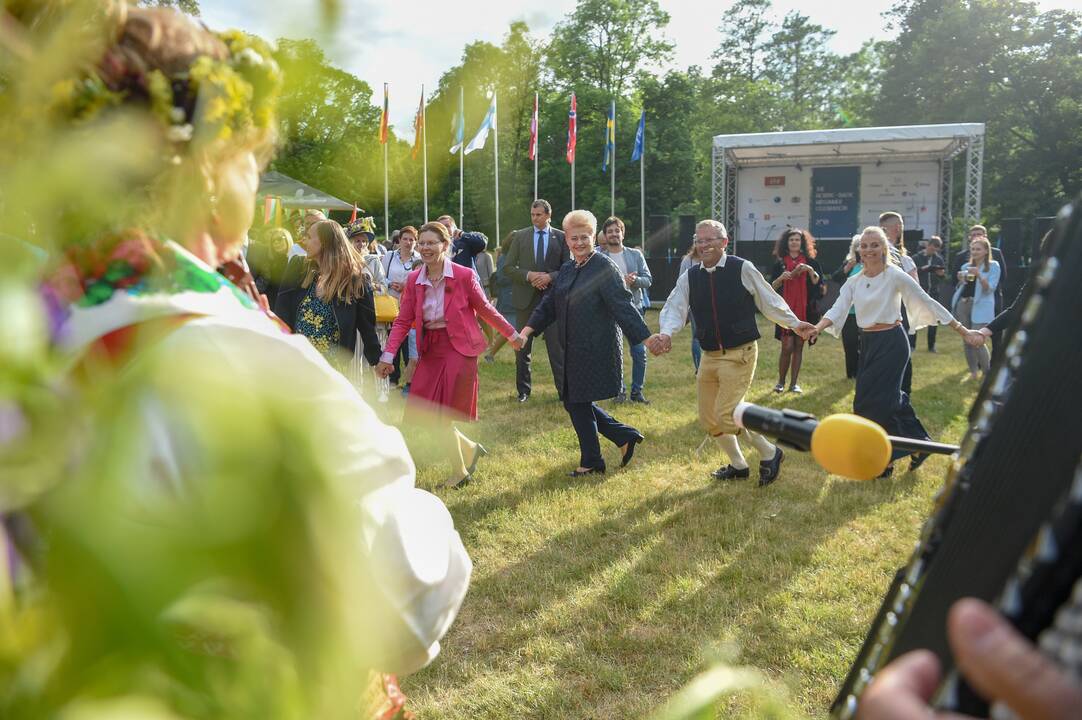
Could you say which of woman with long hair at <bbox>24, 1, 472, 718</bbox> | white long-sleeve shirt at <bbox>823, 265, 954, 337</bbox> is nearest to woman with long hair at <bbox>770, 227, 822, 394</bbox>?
white long-sleeve shirt at <bbox>823, 265, 954, 337</bbox>

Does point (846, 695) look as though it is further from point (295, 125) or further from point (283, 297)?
point (283, 297)

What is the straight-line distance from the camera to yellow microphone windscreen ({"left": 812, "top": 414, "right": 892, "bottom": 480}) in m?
1.18

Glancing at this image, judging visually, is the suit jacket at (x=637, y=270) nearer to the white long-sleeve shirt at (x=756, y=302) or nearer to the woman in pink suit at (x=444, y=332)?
the white long-sleeve shirt at (x=756, y=302)

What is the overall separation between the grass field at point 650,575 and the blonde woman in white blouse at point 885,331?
1.57 feet

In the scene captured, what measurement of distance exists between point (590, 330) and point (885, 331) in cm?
218

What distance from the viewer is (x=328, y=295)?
6195mm

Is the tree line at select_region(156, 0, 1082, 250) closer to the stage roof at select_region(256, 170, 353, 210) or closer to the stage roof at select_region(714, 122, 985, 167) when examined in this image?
the stage roof at select_region(714, 122, 985, 167)

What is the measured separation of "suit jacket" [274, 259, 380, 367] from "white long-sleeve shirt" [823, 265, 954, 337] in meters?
3.69

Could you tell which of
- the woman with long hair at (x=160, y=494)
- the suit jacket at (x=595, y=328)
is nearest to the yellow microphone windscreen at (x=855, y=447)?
the woman with long hair at (x=160, y=494)

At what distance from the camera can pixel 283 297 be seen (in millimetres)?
6355

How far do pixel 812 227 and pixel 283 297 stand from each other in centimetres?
1668

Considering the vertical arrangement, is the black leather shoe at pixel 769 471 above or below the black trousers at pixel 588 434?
below

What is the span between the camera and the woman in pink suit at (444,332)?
601 centimetres

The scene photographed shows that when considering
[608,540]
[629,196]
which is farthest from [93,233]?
[629,196]
